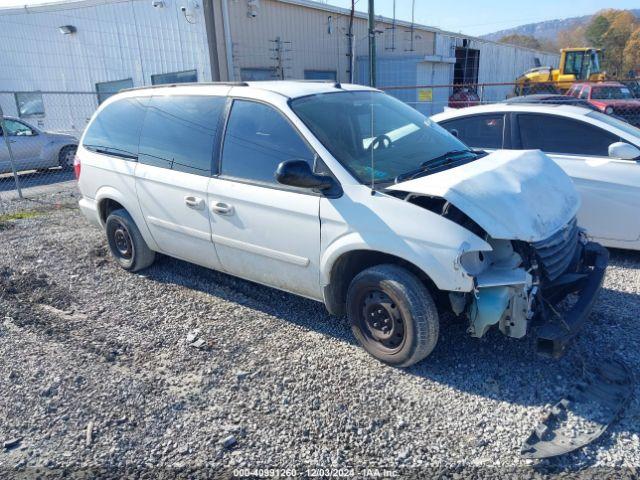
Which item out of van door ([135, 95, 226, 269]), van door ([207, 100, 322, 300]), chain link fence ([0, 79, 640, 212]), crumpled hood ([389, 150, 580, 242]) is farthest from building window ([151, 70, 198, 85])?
crumpled hood ([389, 150, 580, 242])

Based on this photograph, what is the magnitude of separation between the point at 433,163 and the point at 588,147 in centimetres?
247

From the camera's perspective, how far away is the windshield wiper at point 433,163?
133 inches

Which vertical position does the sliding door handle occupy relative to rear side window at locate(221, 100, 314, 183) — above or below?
below

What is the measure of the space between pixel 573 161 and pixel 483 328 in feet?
9.50

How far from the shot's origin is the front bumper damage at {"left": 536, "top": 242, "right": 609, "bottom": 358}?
9.39 ft

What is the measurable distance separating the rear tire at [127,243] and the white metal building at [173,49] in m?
9.52

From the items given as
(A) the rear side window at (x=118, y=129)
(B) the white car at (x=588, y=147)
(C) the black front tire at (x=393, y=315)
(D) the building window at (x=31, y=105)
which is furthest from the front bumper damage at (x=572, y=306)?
(D) the building window at (x=31, y=105)

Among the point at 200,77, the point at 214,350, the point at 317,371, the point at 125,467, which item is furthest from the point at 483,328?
the point at 200,77

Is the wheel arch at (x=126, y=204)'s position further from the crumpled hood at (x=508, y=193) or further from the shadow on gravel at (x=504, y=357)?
the crumpled hood at (x=508, y=193)

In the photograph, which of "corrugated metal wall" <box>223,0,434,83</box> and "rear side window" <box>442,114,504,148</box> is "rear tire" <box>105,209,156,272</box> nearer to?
"rear side window" <box>442,114,504,148</box>

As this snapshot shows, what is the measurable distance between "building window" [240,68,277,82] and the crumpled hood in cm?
1356

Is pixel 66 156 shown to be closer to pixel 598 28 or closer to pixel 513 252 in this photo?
pixel 513 252

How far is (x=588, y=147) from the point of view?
5105 millimetres

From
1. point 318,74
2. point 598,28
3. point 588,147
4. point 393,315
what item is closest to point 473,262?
point 393,315
